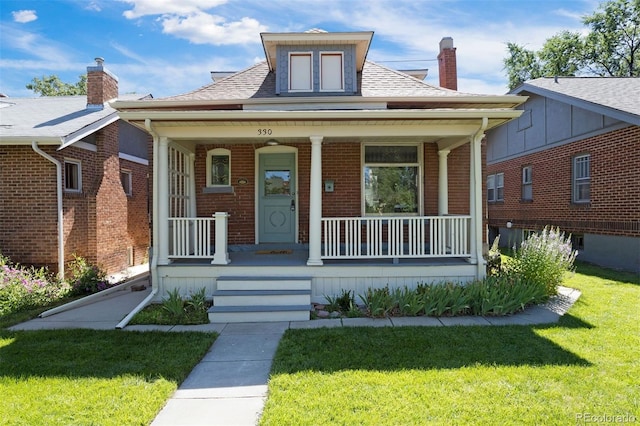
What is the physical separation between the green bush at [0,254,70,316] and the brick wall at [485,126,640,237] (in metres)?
12.8

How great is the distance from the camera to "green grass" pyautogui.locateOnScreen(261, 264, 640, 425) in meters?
3.13

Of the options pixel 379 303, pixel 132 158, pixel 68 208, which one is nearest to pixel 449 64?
Result: pixel 379 303

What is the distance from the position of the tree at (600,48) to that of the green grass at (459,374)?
23.9 m

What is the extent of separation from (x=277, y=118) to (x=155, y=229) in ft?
9.64

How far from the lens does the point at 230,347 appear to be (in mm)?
4781

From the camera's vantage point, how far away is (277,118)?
6312 millimetres

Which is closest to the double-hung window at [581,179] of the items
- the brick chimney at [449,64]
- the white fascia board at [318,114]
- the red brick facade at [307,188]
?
the brick chimney at [449,64]

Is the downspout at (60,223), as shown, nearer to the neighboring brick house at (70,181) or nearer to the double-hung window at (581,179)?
the neighboring brick house at (70,181)

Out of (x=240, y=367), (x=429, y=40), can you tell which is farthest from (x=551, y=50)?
(x=240, y=367)

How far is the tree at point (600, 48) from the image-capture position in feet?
71.7

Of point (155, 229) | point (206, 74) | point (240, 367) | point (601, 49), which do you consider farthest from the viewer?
point (601, 49)

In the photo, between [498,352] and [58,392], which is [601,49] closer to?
[498,352]

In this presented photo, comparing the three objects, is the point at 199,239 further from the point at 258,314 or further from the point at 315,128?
the point at 315,128

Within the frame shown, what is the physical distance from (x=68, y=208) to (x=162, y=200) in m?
→ 3.45
